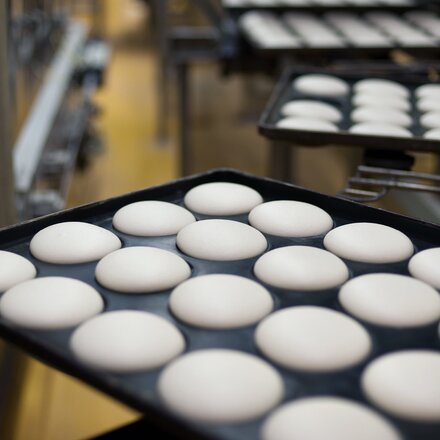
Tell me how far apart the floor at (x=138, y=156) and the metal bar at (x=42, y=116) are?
448 mm

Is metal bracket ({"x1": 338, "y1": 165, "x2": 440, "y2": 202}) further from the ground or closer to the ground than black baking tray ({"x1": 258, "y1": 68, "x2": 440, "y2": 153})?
closer to the ground

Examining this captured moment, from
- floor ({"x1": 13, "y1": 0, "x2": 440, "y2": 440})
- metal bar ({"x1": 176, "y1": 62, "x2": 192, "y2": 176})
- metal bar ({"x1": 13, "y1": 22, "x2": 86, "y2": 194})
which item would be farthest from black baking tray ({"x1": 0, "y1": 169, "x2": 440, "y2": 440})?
metal bar ({"x1": 176, "y1": 62, "x2": 192, "y2": 176})

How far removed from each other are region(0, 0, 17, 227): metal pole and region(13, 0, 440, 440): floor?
0.68 m

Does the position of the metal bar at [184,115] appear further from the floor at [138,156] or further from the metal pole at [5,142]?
the metal pole at [5,142]

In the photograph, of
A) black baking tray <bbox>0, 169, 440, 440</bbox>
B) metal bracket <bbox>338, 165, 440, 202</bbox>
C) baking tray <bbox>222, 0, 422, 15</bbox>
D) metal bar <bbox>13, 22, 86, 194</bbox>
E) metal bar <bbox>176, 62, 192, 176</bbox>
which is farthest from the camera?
metal bar <bbox>176, 62, 192, 176</bbox>

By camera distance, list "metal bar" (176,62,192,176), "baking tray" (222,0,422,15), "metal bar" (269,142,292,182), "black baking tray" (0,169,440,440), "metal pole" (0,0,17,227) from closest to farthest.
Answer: "black baking tray" (0,169,440,440), "metal pole" (0,0,17,227), "metal bar" (269,142,292,182), "baking tray" (222,0,422,15), "metal bar" (176,62,192,176)

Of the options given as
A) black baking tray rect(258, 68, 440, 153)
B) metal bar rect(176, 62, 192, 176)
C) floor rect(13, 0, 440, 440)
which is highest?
black baking tray rect(258, 68, 440, 153)

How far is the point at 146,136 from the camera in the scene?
416cm

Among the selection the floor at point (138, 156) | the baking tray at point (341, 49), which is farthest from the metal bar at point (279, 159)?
the floor at point (138, 156)

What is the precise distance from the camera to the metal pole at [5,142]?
138 centimetres

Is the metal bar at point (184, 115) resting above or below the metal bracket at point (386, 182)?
below

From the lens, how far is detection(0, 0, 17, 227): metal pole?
54.4 inches

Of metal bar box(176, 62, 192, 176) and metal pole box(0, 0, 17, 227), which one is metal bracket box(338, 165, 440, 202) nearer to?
metal pole box(0, 0, 17, 227)

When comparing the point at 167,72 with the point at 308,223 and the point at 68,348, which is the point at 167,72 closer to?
the point at 308,223
